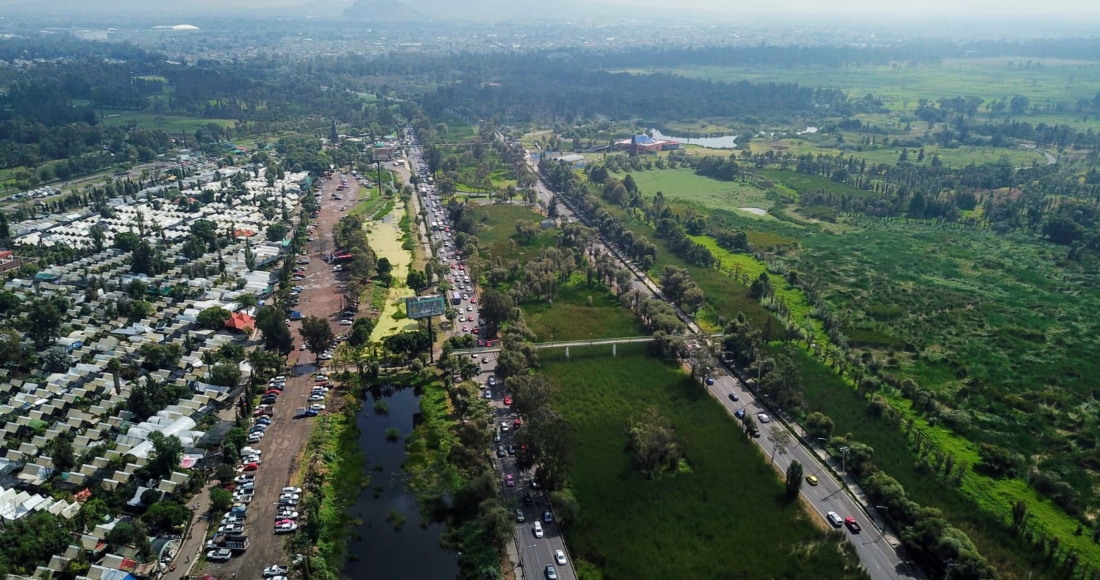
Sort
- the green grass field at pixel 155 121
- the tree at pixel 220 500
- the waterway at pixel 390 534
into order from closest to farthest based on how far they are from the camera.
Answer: the waterway at pixel 390 534 → the tree at pixel 220 500 → the green grass field at pixel 155 121

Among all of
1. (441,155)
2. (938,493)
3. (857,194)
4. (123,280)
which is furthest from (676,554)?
(441,155)

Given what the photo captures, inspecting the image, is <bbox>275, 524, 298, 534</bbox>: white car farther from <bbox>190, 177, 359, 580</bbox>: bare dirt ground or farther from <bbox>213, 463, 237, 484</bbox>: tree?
<bbox>213, 463, 237, 484</bbox>: tree

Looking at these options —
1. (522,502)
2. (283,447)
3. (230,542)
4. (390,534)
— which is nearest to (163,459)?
(283,447)

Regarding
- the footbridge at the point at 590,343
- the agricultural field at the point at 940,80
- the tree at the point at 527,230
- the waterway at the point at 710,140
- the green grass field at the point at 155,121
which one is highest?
the agricultural field at the point at 940,80

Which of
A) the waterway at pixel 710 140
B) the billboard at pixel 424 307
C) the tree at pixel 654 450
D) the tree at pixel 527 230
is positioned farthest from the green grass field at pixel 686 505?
the waterway at pixel 710 140

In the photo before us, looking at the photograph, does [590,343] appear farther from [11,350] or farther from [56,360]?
[11,350]

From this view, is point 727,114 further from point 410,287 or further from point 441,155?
point 410,287

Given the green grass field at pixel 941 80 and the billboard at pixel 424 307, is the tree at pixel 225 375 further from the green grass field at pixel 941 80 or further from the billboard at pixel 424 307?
the green grass field at pixel 941 80
